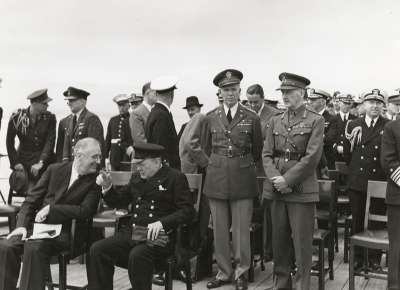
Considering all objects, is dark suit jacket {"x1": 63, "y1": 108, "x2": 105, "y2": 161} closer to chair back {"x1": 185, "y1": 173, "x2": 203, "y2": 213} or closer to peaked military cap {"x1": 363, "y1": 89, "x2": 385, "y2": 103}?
chair back {"x1": 185, "y1": 173, "x2": 203, "y2": 213}

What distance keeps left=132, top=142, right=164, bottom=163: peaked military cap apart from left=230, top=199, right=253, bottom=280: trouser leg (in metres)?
1.10

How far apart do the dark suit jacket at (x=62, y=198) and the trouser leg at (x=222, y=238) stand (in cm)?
116

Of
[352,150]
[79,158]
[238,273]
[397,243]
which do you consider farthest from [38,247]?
[352,150]

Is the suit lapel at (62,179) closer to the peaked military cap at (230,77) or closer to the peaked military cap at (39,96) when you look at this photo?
the peaked military cap at (230,77)

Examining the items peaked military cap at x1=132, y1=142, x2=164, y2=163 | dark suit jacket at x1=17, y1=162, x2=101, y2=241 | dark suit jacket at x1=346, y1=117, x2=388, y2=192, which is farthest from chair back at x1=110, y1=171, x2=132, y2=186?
dark suit jacket at x1=346, y1=117, x2=388, y2=192

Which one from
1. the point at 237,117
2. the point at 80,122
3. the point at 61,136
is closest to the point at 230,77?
the point at 237,117

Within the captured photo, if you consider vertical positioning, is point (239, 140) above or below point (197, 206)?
above

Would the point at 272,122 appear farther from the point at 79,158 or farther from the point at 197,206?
the point at 79,158

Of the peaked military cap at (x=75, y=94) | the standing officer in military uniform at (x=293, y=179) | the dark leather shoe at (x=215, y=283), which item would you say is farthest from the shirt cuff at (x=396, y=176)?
the peaked military cap at (x=75, y=94)

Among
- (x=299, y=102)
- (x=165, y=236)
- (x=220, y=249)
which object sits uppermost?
(x=299, y=102)

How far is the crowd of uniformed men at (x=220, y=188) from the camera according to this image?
3635 millimetres

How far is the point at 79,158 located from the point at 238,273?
63.8 inches

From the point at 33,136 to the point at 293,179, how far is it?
3572 millimetres

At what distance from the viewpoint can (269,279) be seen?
4.90 m
